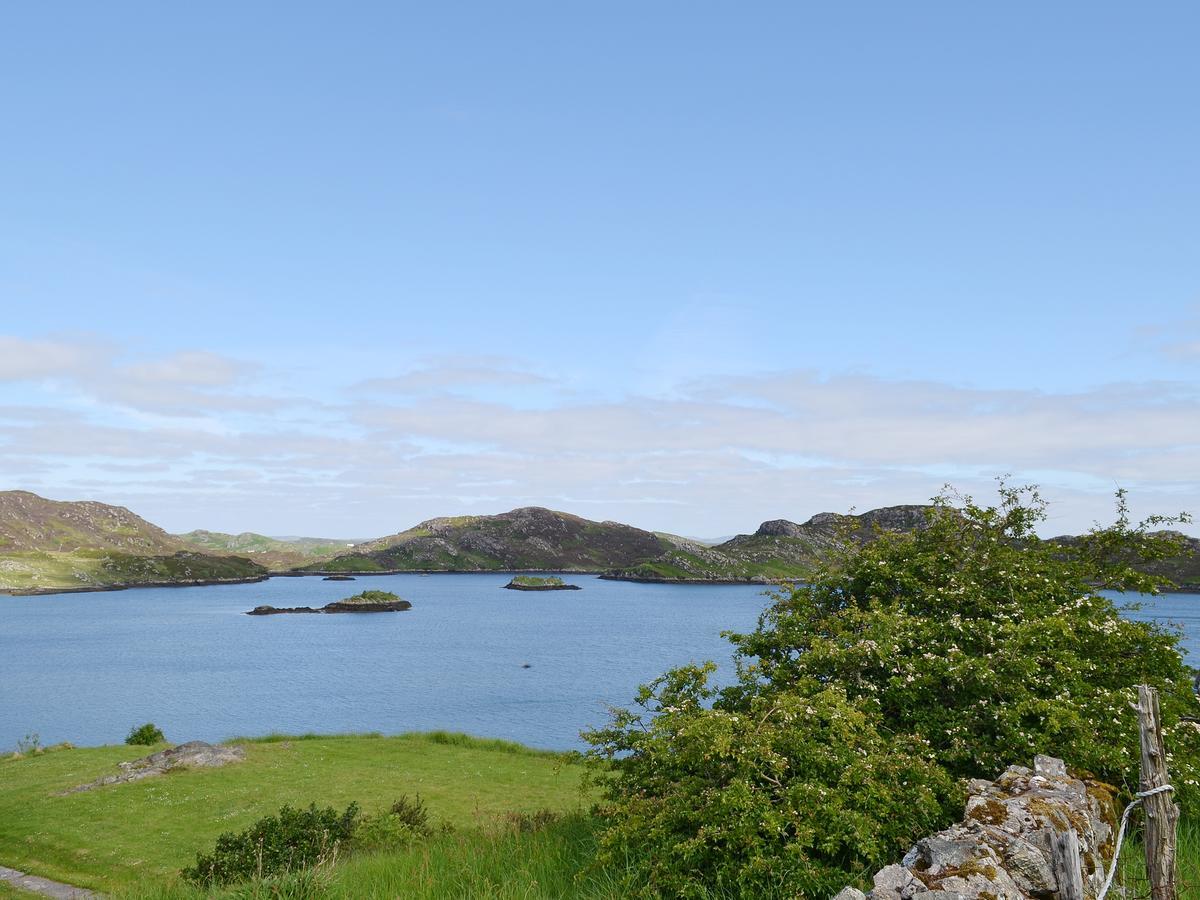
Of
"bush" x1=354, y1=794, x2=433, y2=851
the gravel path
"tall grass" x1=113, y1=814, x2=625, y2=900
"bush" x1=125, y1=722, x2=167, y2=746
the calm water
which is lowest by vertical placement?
the calm water

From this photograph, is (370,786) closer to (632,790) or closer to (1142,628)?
(632,790)

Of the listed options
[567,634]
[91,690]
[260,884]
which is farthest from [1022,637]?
[567,634]

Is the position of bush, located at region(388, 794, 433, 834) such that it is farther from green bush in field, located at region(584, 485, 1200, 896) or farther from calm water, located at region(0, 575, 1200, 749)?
calm water, located at region(0, 575, 1200, 749)

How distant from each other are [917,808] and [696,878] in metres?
4.06

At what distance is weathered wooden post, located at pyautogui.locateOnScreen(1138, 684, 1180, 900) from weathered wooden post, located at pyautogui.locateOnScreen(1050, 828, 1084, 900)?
1.49 metres

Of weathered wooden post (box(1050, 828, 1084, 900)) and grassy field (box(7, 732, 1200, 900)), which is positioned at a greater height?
weathered wooden post (box(1050, 828, 1084, 900))

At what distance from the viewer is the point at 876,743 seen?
14.1 meters

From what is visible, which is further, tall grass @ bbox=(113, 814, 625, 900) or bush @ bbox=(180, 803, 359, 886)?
bush @ bbox=(180, 803, 359, 886)

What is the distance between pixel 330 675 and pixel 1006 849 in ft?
431

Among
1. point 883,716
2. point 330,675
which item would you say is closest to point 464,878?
point 883,716

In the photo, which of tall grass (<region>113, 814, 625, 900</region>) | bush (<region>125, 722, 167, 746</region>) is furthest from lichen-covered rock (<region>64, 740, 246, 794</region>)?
tall grass (<region>113, 814, 625, 900</region>)

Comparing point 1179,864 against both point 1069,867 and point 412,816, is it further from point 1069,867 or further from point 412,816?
point 412,816

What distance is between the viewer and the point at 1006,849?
10195 millimetres

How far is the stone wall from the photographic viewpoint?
9547 mm
